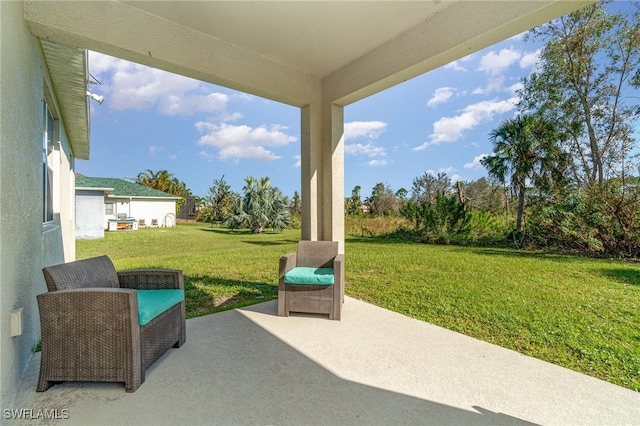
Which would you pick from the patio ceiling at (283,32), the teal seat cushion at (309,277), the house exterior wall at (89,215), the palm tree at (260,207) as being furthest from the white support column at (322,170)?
the house exterior wall at (89,215)

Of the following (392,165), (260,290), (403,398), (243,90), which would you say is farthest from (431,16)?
(392,165)

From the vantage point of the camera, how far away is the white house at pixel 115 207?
1293 cm

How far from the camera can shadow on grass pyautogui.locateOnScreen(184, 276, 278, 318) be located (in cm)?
395

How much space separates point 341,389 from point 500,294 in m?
4.00

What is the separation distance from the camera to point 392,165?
61.4ft

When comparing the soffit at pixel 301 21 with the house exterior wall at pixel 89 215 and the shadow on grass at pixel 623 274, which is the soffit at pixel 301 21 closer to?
the shadow on grass at pixel 623 274

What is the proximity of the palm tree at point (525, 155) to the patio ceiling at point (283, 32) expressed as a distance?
10.1 meters

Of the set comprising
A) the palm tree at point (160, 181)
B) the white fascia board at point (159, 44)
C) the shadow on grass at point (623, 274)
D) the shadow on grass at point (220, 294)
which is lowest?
the shadow on grass at point (623, 274)

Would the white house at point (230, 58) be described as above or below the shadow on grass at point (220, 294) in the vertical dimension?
above

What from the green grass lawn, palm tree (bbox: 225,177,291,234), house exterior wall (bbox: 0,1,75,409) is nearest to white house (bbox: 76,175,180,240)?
the green grass lawn

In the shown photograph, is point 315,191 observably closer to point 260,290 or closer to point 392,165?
point 260,290

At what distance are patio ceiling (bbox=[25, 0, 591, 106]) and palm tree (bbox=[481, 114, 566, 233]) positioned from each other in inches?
400

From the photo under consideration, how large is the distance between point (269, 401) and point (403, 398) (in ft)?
2.88

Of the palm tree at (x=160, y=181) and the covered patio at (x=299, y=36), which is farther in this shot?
the palm tree at (x=160, y=181)
